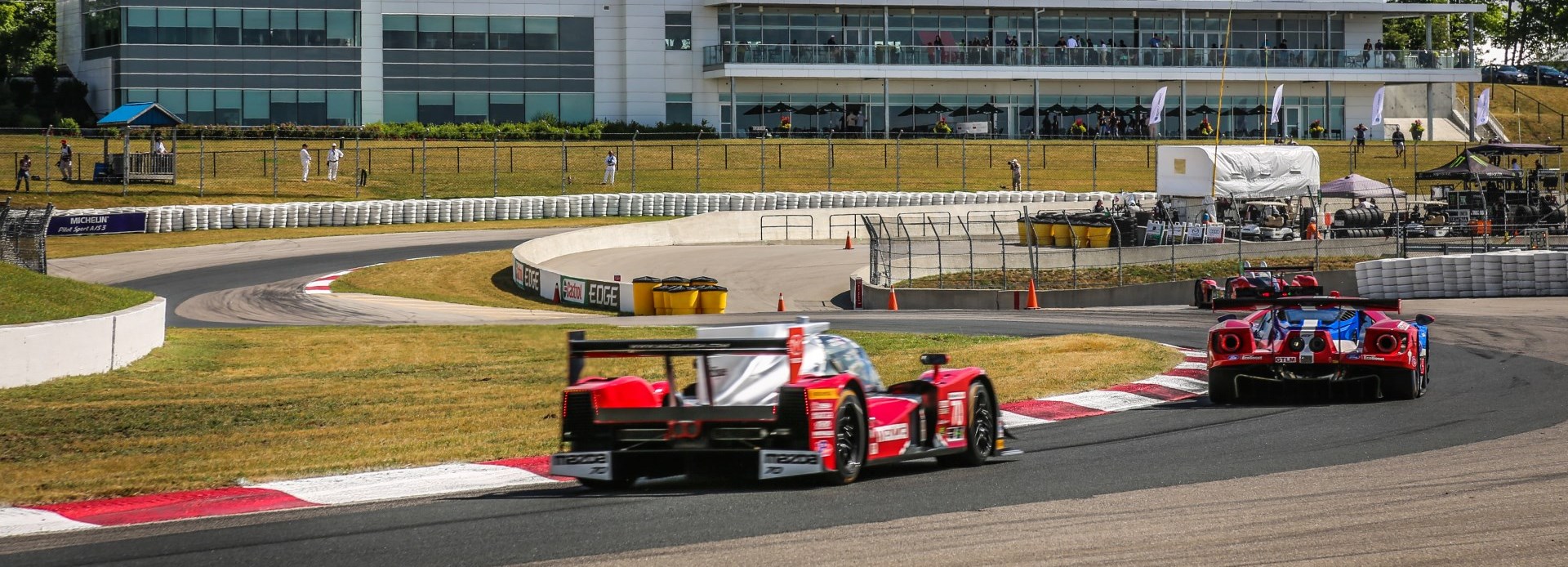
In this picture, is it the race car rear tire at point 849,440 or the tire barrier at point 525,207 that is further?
the tire barrier at point 525,207

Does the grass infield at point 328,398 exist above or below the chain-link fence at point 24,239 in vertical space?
below

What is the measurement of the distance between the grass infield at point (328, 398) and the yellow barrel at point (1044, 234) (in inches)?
876

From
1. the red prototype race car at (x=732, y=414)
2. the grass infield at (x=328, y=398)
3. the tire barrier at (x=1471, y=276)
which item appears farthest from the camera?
the tire barrier at (x=1471, y=276)

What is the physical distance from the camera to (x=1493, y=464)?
11.0 m

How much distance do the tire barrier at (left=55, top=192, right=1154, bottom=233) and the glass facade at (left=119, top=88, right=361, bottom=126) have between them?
848 inches

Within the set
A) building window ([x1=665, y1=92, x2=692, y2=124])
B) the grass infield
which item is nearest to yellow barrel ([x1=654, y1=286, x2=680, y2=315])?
the grass infield

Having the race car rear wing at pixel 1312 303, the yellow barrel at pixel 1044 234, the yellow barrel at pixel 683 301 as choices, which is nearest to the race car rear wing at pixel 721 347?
the race car rear wing at pixel 1312 303

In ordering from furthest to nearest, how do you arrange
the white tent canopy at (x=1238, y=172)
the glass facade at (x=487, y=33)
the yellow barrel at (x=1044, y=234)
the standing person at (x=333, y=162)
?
1. the glass facade at (x=487, y=33)
2. the standing person at (x=333, y=162)
3. the yellow barrel at (x=1044, y=234)
4. the white tent canopy at (x=1238, y=172)

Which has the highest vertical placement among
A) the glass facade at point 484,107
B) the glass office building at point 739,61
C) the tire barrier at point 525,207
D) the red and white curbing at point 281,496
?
the glass office building at point 739,61

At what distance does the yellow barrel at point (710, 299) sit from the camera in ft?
105

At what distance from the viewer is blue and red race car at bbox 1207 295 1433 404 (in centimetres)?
1538

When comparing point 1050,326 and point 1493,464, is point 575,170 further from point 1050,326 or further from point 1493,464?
point 1493,464

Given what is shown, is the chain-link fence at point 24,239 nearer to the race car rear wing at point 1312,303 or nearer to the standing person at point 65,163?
the race car rear wing at point 1312,303

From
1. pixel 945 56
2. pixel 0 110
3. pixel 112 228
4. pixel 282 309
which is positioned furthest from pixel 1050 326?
pixel 0 110
